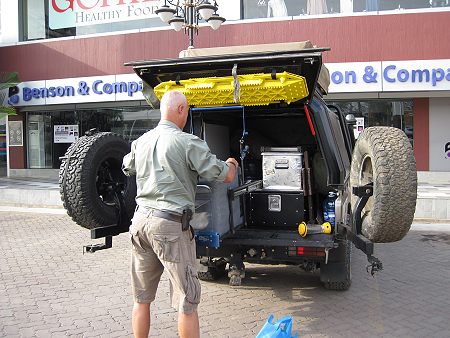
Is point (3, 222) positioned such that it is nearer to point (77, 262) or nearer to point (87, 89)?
point (77, 262)

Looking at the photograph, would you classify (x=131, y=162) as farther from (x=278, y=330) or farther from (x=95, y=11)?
(x=95, y=11)

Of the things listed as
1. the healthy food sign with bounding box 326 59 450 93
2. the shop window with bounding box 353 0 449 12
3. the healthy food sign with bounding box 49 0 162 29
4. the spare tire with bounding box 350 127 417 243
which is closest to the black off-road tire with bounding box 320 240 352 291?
the spare tire with bounding box 350 127 417 243

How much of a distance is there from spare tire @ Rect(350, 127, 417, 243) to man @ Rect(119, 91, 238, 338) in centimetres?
123

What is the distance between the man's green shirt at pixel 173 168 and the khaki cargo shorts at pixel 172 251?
0.39 ft

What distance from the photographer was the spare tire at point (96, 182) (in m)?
4.41

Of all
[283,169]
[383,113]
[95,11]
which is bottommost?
[283,169]

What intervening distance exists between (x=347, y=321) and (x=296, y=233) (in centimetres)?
100

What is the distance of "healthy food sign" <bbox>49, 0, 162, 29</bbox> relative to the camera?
1853 cm

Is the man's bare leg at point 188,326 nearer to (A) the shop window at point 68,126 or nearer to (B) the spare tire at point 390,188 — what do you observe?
(B) the spare tire at point 390,188

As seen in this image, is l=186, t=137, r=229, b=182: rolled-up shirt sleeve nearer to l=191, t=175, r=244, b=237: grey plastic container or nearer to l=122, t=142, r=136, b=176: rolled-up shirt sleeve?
l=122, t=142, r=136, b=176: rolled-up shirt sleeve

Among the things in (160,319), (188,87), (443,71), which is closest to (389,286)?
(160,319)

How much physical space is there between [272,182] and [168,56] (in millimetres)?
12714

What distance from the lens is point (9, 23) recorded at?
20266mm

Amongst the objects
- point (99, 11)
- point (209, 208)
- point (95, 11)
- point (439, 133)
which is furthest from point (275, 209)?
point (95, 11)
